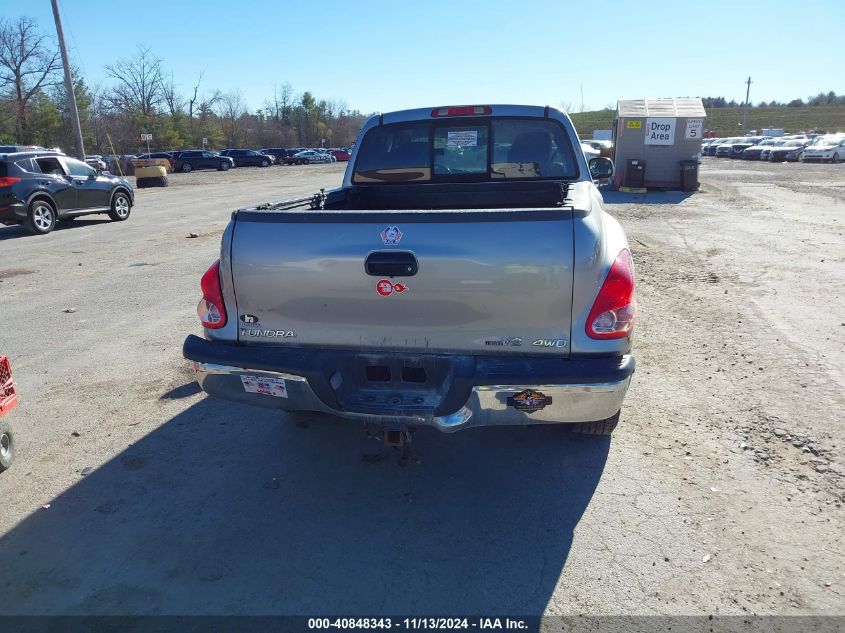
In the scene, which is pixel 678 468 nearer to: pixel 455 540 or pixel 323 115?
pixel 455 540

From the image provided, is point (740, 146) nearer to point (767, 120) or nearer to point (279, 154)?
point (279, 154)

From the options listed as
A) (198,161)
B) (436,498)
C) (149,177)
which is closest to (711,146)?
(198,161)

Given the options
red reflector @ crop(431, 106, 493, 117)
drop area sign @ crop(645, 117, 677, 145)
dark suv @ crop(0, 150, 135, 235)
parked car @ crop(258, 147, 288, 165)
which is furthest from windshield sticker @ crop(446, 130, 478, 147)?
parked car @ crop(258, 147, 288, 165)

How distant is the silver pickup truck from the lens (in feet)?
9.36

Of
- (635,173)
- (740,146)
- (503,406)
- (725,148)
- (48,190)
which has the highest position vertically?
(740,146)

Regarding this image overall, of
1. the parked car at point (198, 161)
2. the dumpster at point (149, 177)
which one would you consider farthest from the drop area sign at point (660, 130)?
the parked car at point (198, 161)

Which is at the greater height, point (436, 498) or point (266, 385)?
point (266, 385)

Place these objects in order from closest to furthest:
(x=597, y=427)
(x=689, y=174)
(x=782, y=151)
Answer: (x=597, y=427), (x=689, y=174), (x=782, y=151)

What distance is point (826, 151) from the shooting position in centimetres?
3619

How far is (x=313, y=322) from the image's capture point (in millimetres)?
3199

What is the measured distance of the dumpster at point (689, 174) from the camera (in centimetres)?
1998

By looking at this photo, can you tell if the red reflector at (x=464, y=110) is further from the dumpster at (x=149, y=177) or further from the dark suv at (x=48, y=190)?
the dumpster at (x=149, y=177)

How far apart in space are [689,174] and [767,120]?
92691 mm

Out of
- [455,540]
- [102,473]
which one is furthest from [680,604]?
[102,473]
